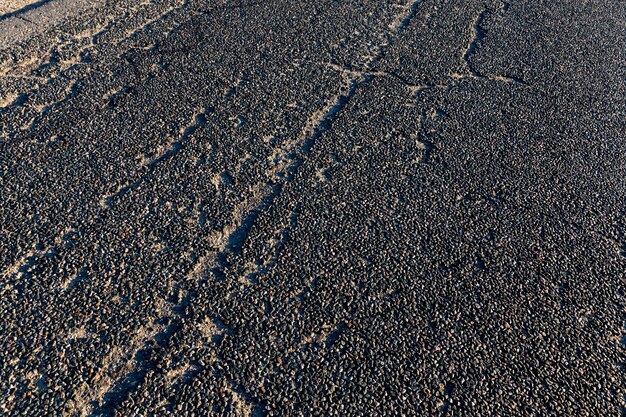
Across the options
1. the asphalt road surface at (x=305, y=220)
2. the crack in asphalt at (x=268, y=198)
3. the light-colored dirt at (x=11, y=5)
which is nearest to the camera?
the crack in asphalt at (x=268, y=198)

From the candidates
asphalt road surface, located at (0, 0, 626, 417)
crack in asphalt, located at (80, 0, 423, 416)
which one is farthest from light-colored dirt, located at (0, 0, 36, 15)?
crack in asphalt, located at (80, 0, 423, 416)

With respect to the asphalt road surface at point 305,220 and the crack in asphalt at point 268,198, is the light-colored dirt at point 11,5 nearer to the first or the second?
the asphalt road surface at point 305,220

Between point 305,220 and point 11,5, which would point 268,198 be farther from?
point 11,5

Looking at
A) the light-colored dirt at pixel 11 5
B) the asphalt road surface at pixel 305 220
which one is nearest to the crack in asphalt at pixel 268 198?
the asphalt road surface at pixel 305 220

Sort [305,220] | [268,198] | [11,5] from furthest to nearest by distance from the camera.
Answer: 1. [11,5]
2. [268,198]
3. [305,220]

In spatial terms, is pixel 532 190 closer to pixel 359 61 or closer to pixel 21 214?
pixel 359 61

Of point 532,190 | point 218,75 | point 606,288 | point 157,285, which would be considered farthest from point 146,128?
point 606,288

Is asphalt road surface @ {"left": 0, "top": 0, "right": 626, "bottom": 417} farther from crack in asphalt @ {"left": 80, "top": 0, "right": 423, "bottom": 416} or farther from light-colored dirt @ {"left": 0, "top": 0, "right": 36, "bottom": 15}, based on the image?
light-colored dirt @ {"left": 0, "top": 0, "right": 36, "bottom": 15}

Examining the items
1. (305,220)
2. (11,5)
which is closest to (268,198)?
(305,220)
